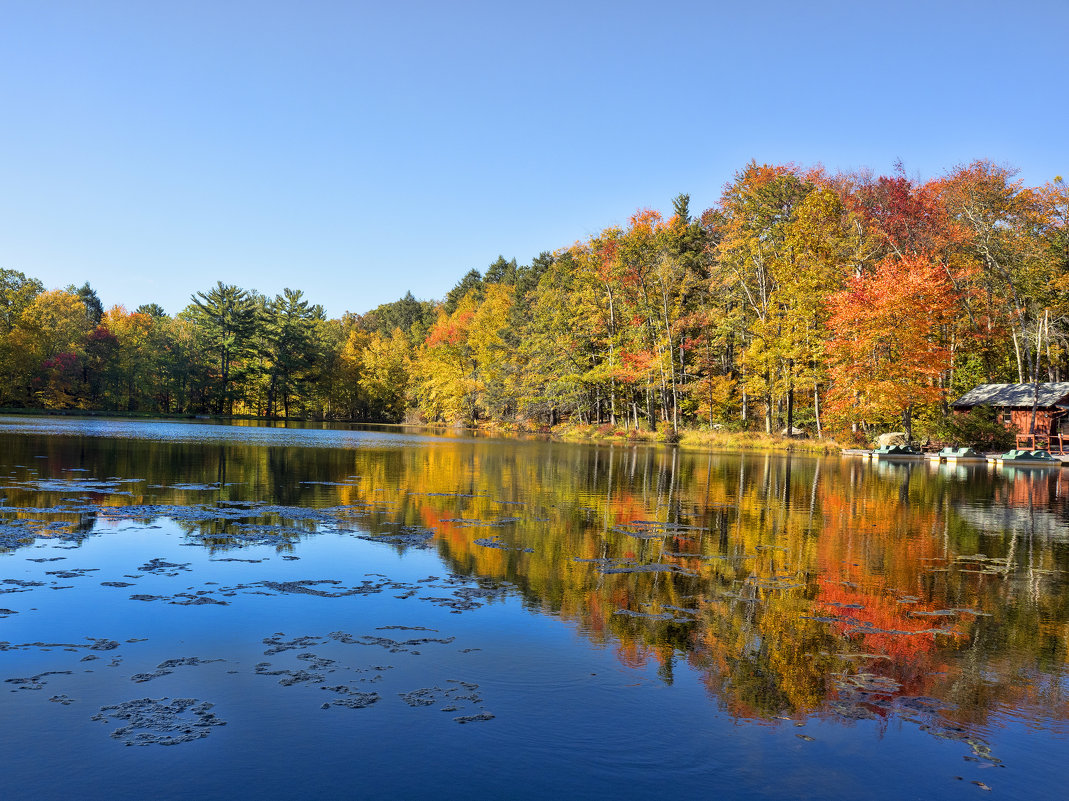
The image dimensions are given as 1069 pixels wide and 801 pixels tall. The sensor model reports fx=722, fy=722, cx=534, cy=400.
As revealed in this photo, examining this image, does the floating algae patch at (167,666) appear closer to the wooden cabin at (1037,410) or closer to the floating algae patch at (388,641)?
the floating algae patch at (388,641)

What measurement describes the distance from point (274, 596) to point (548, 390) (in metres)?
53.2

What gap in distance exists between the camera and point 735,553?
10.1 m

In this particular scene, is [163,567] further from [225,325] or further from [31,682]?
[225,325]

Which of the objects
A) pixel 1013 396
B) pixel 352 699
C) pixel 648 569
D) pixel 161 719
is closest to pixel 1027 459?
pixel 1013 396

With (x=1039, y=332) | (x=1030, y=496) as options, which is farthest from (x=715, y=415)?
(x=1030, y=496)

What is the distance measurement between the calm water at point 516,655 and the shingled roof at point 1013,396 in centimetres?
3144

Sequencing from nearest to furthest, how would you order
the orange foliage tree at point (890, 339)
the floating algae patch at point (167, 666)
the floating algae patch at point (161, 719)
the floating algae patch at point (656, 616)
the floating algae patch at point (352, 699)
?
the floating algae patch at point (161, 719)
the floating algae patch at point (352, 699)
the floating algae patch at point (167, 666)
the floating algae patch at point (656, 616)
the orange foliage tree at point (890, 339)

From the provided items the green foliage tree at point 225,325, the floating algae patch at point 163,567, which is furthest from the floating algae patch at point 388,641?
the green foliage tree at point 225,325

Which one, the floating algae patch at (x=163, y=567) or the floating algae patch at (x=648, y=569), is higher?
the floating algae patch at (x=163, y=567)

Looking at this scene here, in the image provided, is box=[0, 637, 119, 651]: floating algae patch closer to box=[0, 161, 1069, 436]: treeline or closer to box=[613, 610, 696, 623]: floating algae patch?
→ box=[613, 610, 696, 623]: floating algae patch

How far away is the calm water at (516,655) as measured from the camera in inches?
156

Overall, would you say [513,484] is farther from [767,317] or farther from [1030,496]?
[767,317]

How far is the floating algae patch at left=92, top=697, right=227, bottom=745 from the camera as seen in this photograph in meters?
4.16

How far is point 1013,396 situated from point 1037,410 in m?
1.45
